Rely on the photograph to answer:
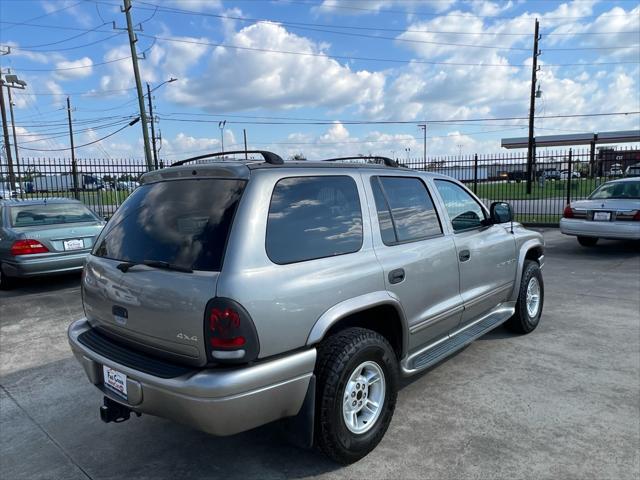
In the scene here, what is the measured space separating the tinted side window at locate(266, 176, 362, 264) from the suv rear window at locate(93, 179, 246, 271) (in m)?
0.26

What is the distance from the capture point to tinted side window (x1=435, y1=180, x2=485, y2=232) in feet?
13.3

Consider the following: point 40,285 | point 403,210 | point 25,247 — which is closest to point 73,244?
point 25,247

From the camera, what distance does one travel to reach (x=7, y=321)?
6.16 m

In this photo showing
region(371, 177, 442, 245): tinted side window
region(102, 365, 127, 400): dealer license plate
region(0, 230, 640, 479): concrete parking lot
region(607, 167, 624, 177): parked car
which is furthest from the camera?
region(607, 167, 624, 177): parked car

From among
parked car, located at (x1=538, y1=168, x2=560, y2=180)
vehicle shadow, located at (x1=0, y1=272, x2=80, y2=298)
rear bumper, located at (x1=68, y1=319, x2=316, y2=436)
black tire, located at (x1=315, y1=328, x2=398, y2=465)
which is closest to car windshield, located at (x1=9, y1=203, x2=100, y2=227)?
vehicle shadow, located at (x1=0, y1=272, x2=80, y2=298)

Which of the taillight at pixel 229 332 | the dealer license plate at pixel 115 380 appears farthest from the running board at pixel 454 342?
the dealer license plate at pixel 115 380

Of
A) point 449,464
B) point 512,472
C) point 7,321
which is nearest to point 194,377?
point 449,464

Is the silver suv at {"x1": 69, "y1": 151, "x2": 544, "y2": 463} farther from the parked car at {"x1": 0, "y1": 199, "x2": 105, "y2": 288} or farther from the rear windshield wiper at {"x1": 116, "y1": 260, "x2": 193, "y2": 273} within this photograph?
the parked car at {"x1": 0, "y1": 199, "x2": 105, "y2": 288}

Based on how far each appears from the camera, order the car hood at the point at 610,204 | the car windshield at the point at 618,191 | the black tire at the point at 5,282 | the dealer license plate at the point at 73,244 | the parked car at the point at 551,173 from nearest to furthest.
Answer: the dealer license plate at the point at 73,244 < the black tire at the point at 5,282 < the car hood at the point at 610,204 < the car windshield at the point at 618,191 < the parked car at the point at 551,173

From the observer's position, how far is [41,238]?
7.31 m

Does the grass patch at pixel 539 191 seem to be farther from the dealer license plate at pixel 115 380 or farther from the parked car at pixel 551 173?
the dealer license plate at pixel 115 380

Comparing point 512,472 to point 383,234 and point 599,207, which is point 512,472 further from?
point 599,207

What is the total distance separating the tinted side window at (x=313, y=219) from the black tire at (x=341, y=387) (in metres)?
0.52

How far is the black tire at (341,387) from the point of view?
2.66m
